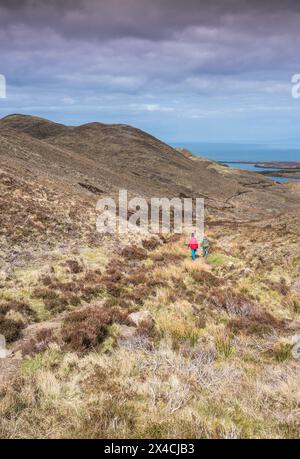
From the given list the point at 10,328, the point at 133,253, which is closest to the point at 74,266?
the point at 133,253

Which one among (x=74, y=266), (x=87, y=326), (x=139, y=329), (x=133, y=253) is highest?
(x=74, y=266)

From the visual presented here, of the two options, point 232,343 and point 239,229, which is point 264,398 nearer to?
point 232,343

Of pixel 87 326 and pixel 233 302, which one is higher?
pixel 87 326

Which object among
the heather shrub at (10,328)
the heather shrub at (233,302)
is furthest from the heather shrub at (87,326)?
the heather shrub at (233,302)

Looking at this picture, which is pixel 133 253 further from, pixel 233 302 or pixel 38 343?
pixel 38 343

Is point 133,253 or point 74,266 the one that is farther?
point 133,253

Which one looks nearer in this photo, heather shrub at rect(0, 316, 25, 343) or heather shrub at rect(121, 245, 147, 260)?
heather shrub at rect(0, 316, 25, 343)

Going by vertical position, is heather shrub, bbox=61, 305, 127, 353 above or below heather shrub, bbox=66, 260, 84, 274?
below

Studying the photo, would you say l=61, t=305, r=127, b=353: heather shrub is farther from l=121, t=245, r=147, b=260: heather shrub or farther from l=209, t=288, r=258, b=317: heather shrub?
l=121, t=245, r=147, b=260: heather shrub

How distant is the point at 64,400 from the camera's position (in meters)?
7.79

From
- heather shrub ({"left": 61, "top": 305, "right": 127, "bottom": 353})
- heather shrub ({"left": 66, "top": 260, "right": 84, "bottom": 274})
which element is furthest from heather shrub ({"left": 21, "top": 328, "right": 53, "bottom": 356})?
heather shrub ({"left": 66, "top": 260, "right": 84, "bottom": 274})

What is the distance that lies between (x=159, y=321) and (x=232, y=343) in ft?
9.57

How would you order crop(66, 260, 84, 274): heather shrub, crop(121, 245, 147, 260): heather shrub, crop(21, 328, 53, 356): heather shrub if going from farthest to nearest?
crop(121, 245, 147, 260): heather shrub → crop(66, 260, 84, 274): heather shrub → crop(21, 328, 53, 356): heather shrub
